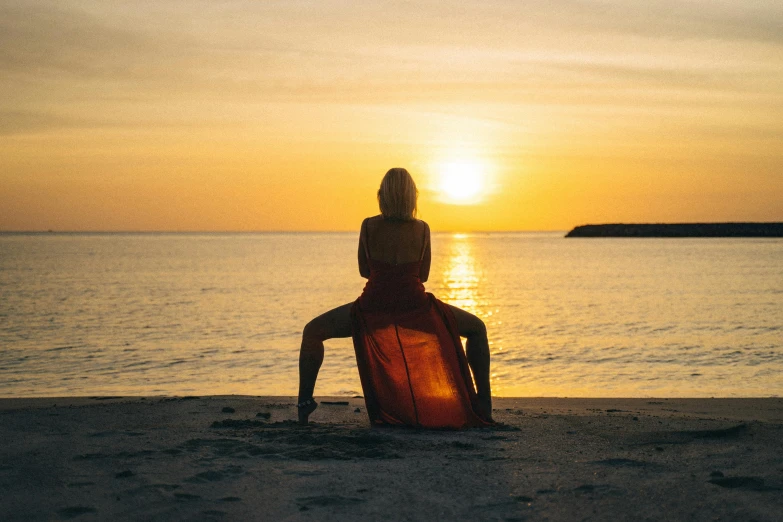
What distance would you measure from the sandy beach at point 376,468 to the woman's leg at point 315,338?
263mm

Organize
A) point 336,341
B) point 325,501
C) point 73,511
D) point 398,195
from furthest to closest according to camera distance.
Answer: point 336,341, point 398,195, point 325,501, point 73,511

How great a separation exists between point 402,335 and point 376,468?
1486 millimetres

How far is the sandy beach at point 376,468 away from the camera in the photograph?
3.90m

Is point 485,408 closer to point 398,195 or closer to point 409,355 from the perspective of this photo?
point 409,355

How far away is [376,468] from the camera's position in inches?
183

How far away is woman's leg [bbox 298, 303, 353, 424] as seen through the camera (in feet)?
19.8

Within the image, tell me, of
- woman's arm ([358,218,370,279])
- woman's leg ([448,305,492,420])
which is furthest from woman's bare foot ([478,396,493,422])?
woman's arm ([358,218,370,279])

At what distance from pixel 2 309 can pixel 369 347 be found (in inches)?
917

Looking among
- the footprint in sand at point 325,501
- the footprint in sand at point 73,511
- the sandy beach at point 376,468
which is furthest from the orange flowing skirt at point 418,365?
the footprint in sand at point 73,511

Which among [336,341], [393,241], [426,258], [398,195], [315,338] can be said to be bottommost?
[336,341]

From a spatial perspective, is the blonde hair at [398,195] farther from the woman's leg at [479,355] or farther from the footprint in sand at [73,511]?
the footprint in sand at [73,511]

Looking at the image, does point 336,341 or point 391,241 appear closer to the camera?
point 391,241

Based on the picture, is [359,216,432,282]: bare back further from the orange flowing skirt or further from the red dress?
the orange flowing skirt

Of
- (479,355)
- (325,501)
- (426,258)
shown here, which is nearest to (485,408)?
(479,355)
